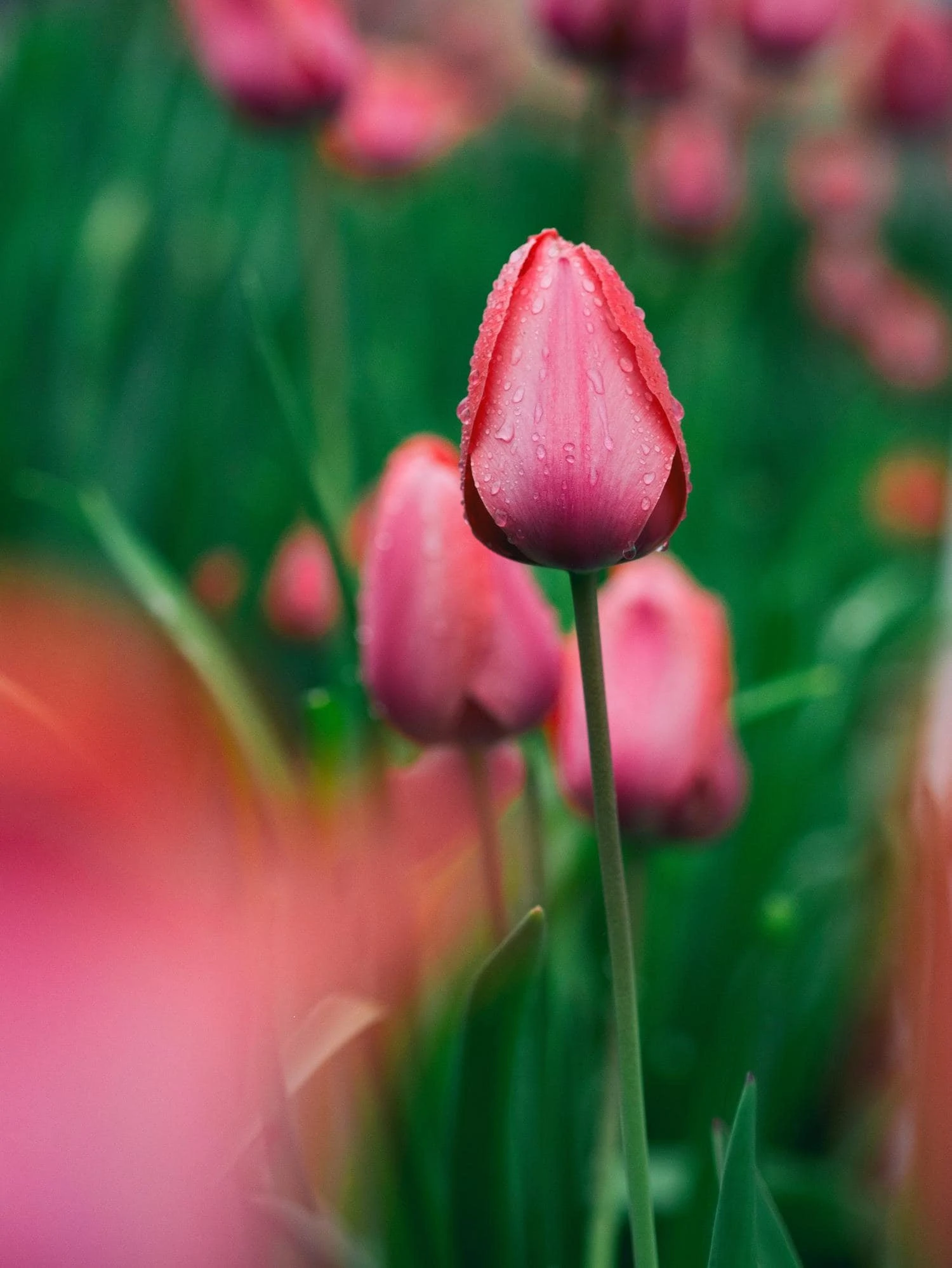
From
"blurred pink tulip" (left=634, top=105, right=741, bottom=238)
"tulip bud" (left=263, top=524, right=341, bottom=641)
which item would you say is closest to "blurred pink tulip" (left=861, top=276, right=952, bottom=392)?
"blurred pink tulip" (left=634, top=105, right=741, bottom=238)

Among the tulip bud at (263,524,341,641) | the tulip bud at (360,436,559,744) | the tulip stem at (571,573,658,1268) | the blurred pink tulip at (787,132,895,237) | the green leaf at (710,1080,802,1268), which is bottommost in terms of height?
the green leaf at (710,1080,802,1268)

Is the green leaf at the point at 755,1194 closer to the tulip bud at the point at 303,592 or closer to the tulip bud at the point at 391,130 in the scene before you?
the tulip bud at the point at 303,592

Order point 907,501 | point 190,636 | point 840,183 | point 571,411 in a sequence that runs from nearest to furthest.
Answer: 1. point 571,411
2. point 190,636
3. point 907,501
4. point 840,183

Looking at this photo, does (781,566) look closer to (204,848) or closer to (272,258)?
(204,848)

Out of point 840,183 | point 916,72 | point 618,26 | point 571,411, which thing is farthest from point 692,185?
point 571,411

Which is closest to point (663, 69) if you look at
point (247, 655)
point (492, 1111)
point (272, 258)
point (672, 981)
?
point (247, 655)

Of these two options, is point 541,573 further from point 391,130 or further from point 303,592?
point 391,130

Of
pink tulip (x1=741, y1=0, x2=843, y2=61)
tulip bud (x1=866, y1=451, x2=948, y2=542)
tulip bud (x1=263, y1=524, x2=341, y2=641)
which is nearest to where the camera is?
tulip bud (x1=263, y1=524, x2=341, y2=641)

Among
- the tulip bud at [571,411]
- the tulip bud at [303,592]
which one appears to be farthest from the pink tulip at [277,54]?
the tulip bud at [571,411]

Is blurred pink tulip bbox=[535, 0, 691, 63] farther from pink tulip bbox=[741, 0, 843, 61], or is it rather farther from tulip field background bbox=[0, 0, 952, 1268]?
pink tulip bbox=[741, 0, 843, 61]
